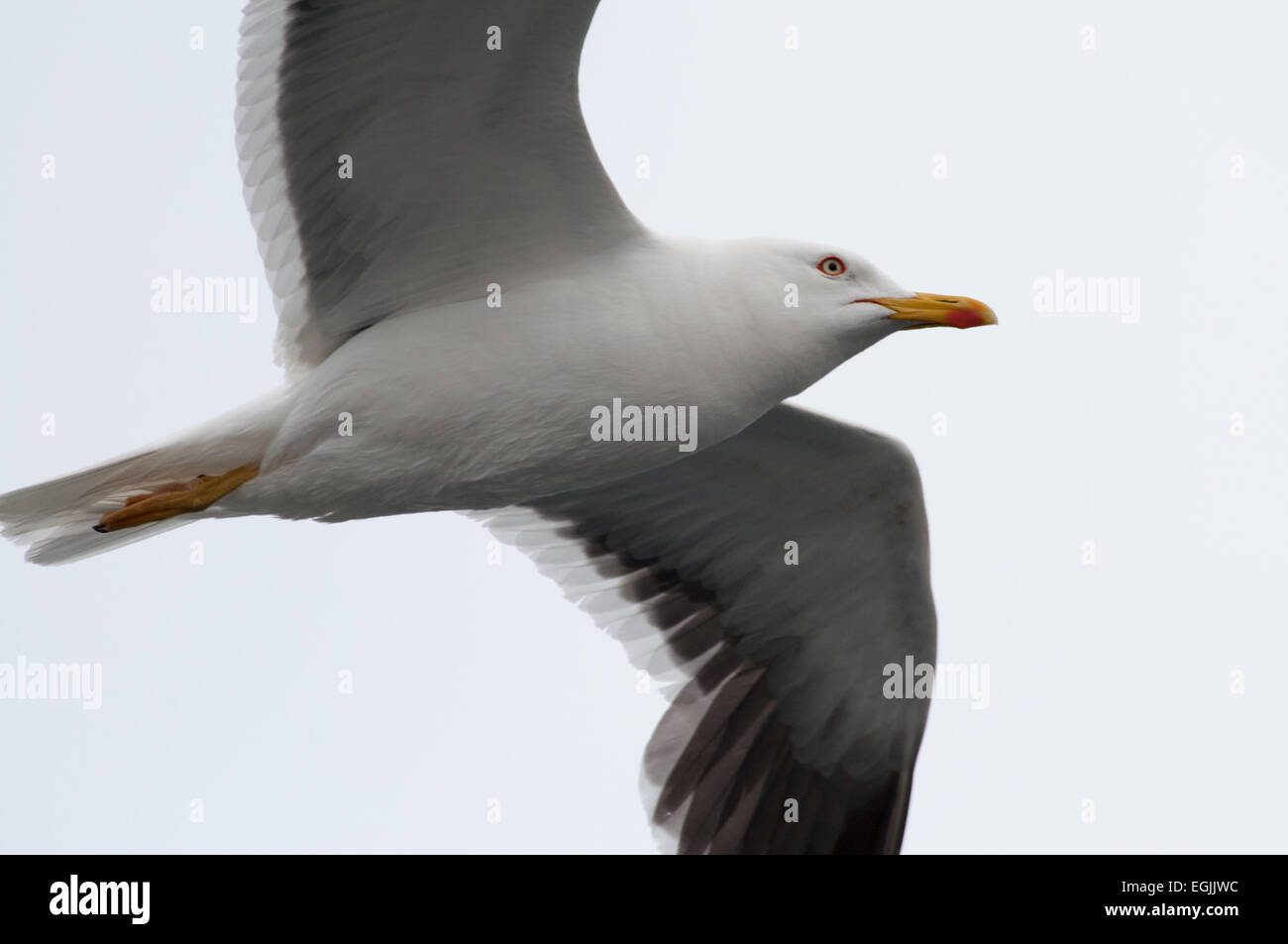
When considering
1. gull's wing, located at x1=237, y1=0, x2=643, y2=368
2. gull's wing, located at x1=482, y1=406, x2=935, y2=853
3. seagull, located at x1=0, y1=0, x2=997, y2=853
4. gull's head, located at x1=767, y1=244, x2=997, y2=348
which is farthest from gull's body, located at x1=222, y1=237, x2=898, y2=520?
gull's wing, located at x1=482, y1=406, x2=935, y2=853

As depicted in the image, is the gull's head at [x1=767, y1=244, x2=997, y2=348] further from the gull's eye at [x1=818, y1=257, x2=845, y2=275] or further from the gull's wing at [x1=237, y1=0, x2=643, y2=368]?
the gull's wing at [x1=237, y1=0, x2=643, y2=368]

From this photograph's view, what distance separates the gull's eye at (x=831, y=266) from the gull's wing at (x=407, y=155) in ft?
2.57

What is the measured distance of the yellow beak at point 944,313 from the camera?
7.03 m

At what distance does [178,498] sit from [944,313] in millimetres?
3142

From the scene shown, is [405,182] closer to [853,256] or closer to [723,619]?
[853,256]

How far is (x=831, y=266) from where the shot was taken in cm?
710

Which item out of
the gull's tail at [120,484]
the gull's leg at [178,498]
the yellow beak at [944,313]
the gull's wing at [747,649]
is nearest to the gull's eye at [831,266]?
the yellow beak at [944,313]

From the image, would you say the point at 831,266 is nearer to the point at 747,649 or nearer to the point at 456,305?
the point at 456,305

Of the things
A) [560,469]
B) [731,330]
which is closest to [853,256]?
[731,330]

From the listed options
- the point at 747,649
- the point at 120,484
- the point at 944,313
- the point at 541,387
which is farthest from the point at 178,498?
the point at 747,649

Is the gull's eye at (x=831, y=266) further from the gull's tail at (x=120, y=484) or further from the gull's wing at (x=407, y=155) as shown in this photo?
the gull's tail at (x=120, y=484)

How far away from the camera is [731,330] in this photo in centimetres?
675
